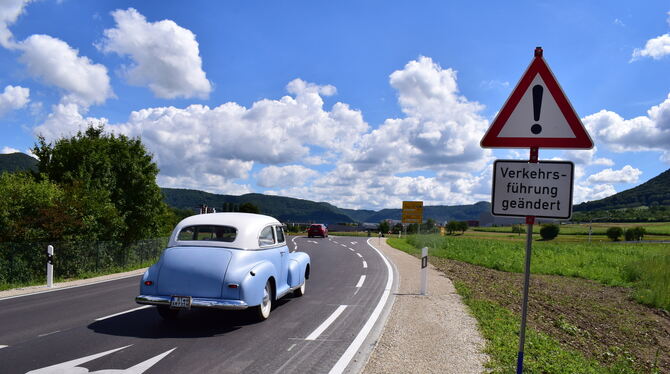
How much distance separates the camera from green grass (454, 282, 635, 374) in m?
5.48

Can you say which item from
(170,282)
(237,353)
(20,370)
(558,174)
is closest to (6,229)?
(170,282)

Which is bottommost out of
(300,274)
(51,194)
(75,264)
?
(75,264)

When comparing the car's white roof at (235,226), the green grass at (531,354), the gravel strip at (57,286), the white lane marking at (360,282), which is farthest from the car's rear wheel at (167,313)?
the white lane marking at (360,282)

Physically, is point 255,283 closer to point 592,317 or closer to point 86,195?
point 592,317

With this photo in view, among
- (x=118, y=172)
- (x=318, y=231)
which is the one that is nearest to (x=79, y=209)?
(x=118, y=172)

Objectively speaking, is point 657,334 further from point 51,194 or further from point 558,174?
point 51,194

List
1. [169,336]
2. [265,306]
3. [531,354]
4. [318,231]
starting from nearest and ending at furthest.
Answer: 1. [531,354]
2. [169,336]
3. [265,306]
4. [318,231]

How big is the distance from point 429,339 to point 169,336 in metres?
3.93

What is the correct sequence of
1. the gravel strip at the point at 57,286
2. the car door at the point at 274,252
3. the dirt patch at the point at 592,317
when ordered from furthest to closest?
the gravel strip at the point at 57,286 < the car door at the point at 274,252 < the dirt patch at the point at 592,317

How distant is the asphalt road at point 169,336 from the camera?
5453 mm

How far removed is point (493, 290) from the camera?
12570mm

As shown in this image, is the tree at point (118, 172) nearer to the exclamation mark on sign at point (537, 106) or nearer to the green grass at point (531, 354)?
the green grass at point (531, 354)

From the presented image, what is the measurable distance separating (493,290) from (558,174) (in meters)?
9.72

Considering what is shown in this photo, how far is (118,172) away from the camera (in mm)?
27109
